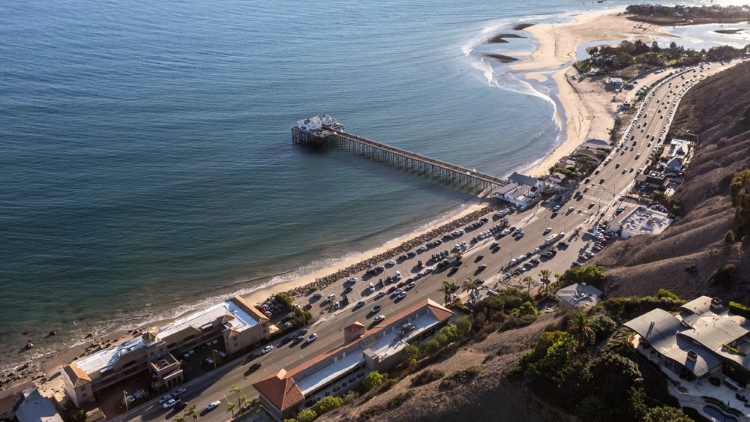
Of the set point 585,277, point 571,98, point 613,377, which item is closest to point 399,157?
point 571,98

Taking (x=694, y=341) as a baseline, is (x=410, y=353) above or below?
below

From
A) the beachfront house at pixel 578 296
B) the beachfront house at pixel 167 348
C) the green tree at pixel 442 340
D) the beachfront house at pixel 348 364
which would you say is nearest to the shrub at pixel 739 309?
the beachfront house at pixel 578 296

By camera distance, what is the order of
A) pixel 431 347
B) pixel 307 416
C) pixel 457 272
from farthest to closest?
pixel 457 272, pixel 431 347, pixel 307 416

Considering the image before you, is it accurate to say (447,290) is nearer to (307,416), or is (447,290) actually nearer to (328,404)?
(328,404)

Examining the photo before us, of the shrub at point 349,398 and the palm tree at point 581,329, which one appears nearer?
the palm tree at point 581,329

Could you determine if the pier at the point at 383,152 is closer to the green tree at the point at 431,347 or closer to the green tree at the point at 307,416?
the green tree at the point at 431,347

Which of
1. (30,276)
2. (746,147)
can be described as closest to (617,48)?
(746,147)
